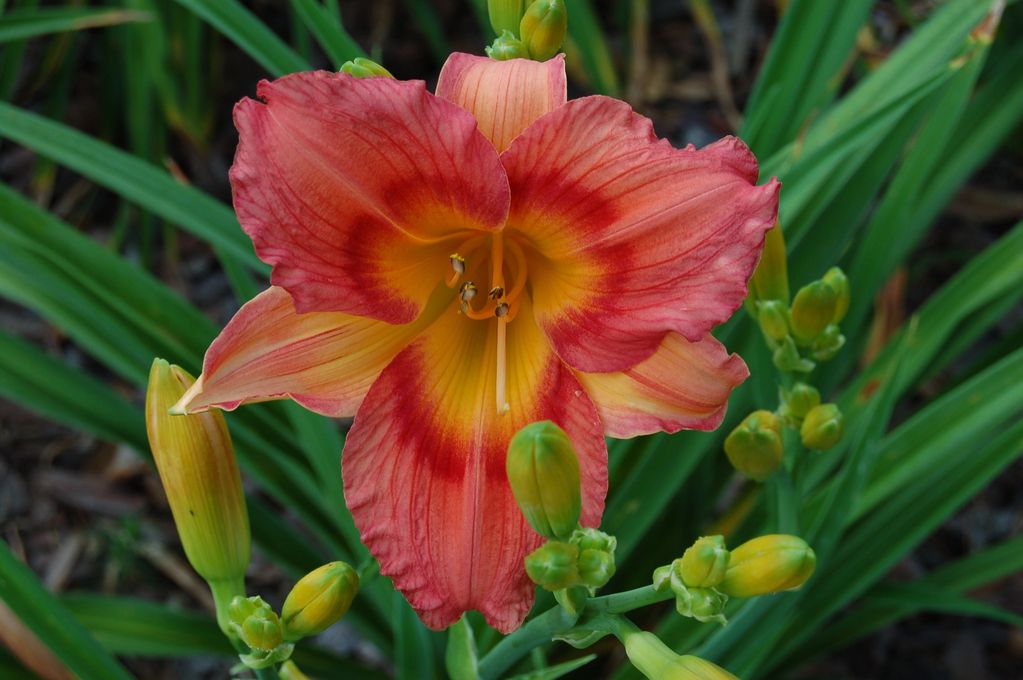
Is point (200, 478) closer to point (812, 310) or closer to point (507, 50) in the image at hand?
point (507, 50)

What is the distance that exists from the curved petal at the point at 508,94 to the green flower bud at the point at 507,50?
7 cm

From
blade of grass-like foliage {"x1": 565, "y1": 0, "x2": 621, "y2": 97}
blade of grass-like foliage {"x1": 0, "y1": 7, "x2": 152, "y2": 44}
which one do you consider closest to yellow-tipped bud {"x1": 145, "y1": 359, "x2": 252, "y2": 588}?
blade of grass-like foliage {"x1": 0, "y1": 7, "x2": 152, "y2": 44}

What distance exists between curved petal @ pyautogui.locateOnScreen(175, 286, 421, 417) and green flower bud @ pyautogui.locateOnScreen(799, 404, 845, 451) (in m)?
0.44

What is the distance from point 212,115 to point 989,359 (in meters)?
1.70

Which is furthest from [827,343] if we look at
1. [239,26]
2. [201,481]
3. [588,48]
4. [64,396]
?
[588,48]

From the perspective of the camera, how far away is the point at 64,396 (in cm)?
146

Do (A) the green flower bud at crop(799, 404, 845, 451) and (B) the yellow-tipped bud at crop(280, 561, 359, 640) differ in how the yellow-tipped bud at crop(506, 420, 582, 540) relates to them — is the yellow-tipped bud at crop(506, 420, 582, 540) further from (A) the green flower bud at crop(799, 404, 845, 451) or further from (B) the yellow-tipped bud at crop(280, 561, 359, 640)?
(A) the green flower bud at crop(799, 404, 845, 451)

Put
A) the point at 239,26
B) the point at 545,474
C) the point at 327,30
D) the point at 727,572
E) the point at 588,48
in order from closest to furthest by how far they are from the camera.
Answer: the point at 545,474 < the point at 727,572 < the point at 327,30 < the point at 239,26 < the point at 588,48

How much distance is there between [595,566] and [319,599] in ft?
0.81

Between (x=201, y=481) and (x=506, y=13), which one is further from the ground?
(x=506, y=13)

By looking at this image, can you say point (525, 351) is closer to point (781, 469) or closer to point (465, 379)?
point (465, 379)

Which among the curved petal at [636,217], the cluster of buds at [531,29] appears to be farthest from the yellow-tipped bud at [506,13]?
the curved petal at [636,217]

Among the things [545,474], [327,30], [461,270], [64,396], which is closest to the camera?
[545,474]

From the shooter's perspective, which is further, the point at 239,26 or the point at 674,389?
the point at 239,26
